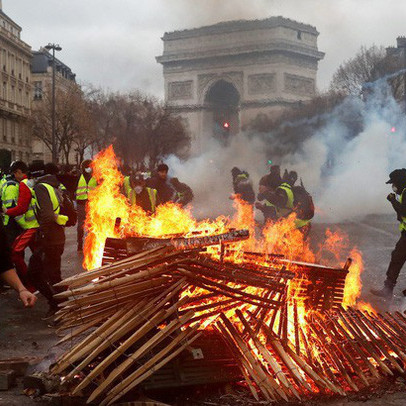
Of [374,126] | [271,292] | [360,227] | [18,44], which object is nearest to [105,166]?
[271,292]

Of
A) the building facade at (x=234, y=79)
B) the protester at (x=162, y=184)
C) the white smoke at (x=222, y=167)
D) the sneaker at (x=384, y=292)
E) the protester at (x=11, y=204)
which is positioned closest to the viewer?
the sneaker at (x=384, y=292)

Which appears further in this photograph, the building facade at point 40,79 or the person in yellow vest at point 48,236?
the building facade at point 40,79

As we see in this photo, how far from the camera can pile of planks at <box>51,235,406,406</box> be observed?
15.5 ft

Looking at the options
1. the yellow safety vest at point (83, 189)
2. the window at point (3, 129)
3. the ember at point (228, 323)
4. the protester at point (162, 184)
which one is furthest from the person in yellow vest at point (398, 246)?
the window at point (3, 129)

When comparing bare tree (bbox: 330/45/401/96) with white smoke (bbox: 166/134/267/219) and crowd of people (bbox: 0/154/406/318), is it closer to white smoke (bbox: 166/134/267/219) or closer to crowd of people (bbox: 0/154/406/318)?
white smoke (bbox: 166/134/267/219)

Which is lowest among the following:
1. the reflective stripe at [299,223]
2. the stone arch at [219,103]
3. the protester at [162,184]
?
the reflective stripe at [299,223]

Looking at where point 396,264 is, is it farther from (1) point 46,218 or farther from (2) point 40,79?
(2) point 40,79

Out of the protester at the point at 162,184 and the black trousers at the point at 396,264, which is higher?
the protester at the point at 162,184

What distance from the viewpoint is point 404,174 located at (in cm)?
905

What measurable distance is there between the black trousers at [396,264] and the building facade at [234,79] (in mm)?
41892

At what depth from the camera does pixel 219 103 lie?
8094 cm

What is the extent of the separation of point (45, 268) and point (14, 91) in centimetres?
6529

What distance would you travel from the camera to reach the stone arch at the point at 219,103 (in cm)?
7619

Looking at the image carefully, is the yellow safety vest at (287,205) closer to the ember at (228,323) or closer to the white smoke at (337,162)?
the ember at (228,323)
